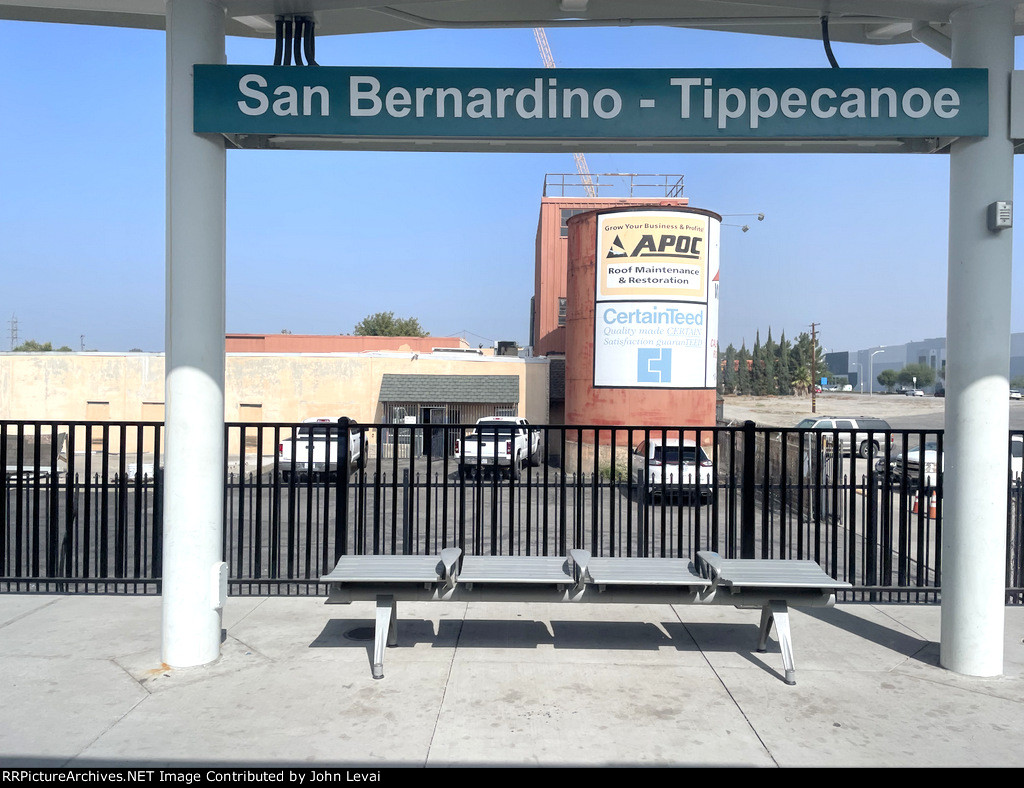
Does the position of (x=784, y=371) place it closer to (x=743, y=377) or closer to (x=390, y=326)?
(x=743, y=377)

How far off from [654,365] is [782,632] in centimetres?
2600

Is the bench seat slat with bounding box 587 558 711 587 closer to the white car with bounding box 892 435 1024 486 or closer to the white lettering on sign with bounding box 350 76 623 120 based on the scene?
the white car with bounding box 892 435 1024 486

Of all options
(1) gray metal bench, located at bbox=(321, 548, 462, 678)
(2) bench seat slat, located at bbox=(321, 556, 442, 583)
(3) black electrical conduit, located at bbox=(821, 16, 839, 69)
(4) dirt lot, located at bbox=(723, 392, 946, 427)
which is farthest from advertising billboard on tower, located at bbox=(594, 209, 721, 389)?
(1) gray metal bench, located at bbox=(321, 548, 462, 678)

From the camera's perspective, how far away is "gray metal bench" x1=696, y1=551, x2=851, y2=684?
496 cm

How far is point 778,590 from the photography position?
5.04 m

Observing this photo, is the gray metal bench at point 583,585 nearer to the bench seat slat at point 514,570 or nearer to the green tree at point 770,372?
the bench seat slat at point 514,570

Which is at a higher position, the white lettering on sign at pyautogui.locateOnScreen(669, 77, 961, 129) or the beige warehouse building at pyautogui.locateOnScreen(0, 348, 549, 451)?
the white lettering on sign at pyautogui.locateOnScreen(669, 77, 961, 129)

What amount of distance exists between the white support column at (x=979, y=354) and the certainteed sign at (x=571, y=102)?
0.76ft

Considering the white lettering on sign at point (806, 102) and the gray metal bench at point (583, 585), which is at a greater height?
the white lettering on sign at point (806, 102)

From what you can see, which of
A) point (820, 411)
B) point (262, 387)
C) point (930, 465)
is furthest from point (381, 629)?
point (820, 411)

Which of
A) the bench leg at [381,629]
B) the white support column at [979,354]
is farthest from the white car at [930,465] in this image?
the bench leg at [381,629]

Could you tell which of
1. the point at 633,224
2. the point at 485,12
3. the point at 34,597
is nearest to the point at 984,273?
the point at 485,12

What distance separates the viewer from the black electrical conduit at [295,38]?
5.34 m

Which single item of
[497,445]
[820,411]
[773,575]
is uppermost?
[497,445]
